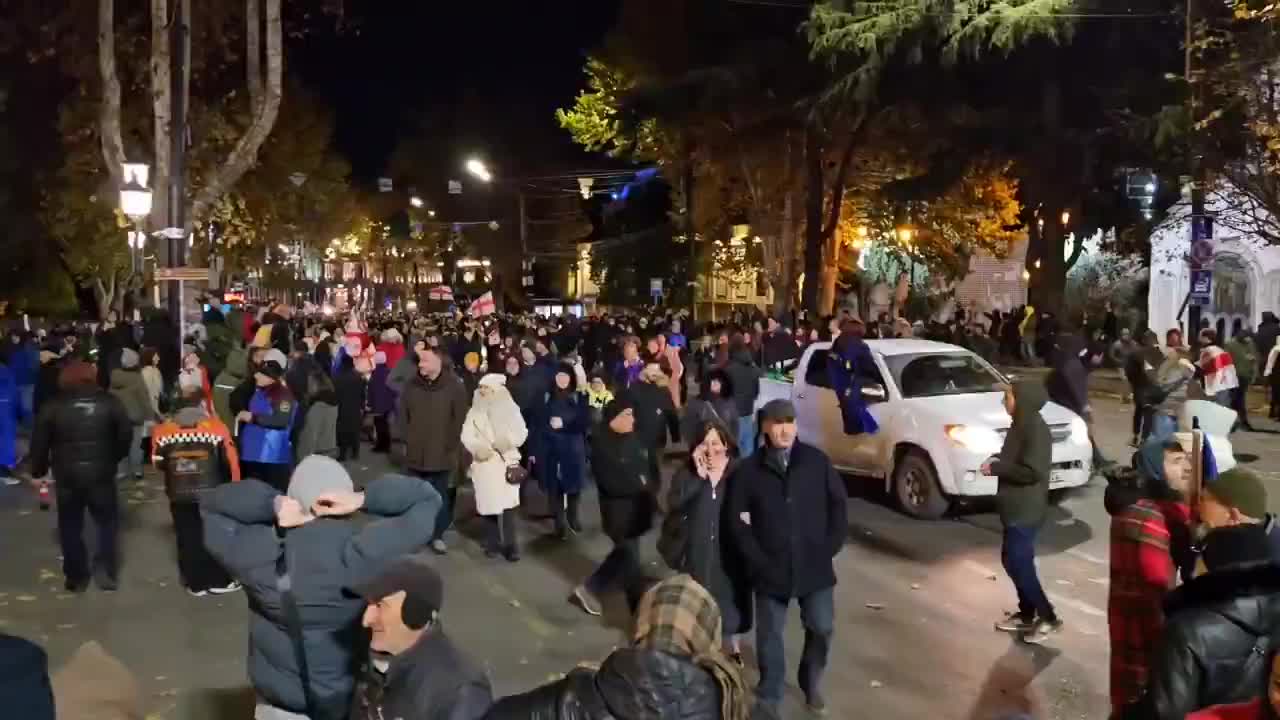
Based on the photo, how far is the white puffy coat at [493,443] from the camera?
34.0 feet

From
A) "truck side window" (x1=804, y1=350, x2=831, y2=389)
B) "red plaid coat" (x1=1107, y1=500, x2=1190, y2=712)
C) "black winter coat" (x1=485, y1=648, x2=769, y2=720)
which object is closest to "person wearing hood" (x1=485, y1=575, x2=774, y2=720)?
"black winter coat" (x1=485, y1=648, x2=769, y2=720)

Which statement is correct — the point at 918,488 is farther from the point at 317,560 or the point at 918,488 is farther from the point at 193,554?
the point at 317,560

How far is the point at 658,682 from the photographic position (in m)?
3.12

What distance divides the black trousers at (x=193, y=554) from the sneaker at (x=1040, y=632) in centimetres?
572

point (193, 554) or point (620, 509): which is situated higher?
point (620, 509)

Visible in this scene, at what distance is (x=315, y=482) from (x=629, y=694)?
6.57 feet

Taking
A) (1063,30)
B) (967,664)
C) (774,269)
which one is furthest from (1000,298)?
(967,664)

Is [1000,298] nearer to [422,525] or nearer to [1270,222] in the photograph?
[1270,222]

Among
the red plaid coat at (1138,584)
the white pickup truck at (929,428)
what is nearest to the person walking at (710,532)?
the red plaid coat at (1138,584)

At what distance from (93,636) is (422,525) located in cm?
494

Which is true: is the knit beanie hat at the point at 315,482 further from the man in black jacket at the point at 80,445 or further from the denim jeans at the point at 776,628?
the man in black jacket at the point at 80,445

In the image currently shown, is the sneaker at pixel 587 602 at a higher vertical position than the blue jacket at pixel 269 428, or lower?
lower

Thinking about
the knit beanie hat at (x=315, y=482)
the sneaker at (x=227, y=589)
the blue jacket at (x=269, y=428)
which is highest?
the knit beanie hat at (x=315, y=482)

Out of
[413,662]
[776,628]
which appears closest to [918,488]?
[776,628]
